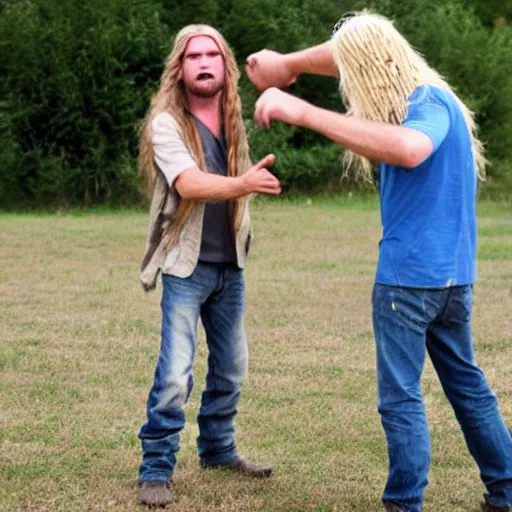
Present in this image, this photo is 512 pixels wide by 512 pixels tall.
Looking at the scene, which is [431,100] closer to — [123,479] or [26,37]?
[123,479]

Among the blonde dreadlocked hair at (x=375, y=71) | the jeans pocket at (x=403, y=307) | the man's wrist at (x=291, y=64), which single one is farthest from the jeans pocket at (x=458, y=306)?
the man's wrist at (x=291, y=64)

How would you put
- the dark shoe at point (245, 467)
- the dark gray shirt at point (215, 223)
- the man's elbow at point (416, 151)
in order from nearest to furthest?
the man's elbow at point (416, 151) < the dark gray shirt at point (215, 223) < the dark shoe at point (245, 467)

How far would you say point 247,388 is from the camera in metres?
7.53

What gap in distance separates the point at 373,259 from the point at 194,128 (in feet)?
32.1

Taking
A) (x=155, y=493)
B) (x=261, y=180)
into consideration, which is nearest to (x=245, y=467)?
(x=155, y=493)

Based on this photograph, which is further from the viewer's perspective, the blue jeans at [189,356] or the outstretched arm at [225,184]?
the blue jeans at [189,356]

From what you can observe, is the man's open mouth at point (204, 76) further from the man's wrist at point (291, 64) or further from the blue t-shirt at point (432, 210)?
the blue t-shirt at point (432, 210)

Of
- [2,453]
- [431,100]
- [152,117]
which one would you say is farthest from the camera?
[2,453]

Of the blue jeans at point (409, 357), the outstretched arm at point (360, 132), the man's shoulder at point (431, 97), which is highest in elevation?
the man's shoulder at point (431, 97)

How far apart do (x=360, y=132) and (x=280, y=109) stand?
28 centimetres

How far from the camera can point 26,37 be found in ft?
80.4

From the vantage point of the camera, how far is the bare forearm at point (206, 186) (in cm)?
495

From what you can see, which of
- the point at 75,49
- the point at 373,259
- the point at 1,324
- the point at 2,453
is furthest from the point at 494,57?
the point at 2,453

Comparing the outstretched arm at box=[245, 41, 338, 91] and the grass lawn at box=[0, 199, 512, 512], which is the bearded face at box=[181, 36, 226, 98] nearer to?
the outstretched arm at box=[245, 41, 338, 91]
